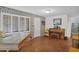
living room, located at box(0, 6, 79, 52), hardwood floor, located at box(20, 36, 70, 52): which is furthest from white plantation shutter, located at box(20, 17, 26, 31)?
hardwood floor, located at box(20, 36, 70, 52)

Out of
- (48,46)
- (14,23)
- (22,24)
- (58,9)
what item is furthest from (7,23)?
(58,9)

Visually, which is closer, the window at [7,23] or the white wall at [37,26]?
the window at [7,23]

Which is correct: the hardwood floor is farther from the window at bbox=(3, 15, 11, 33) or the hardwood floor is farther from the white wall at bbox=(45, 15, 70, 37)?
the window at bbox=(3, 15, 11, 33)

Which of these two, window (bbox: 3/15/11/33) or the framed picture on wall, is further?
the framed picture on wall

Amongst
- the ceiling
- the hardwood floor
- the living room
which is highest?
the ceiling

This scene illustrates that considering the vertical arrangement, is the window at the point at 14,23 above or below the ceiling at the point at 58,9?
below

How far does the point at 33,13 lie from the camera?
6.15 feet

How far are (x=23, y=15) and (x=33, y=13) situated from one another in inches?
7.2

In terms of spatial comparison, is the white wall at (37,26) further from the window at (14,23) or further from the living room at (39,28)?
the window at (14,23)

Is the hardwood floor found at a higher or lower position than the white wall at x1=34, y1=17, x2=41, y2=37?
lower

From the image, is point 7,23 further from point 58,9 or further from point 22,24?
point 58,9

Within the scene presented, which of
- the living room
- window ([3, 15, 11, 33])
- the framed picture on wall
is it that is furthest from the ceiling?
window ([3, 15, 11, 33])

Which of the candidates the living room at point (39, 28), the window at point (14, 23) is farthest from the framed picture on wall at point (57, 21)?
the window at point (14, 23)
